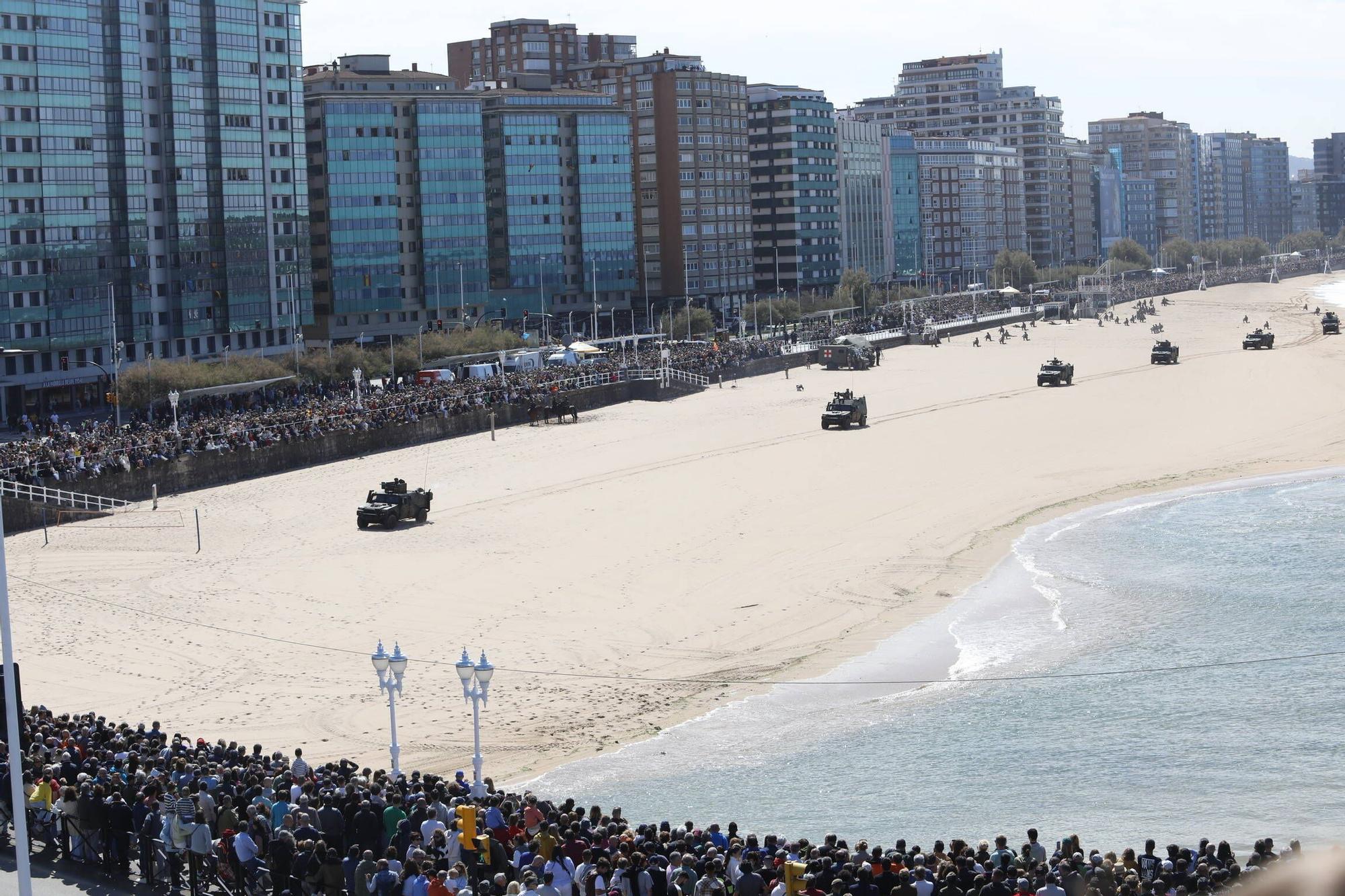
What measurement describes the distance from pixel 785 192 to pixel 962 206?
4412cm

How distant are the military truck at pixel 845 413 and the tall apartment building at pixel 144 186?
33927 mm

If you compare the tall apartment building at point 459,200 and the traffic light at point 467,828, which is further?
the tall apartment building at point 459,200

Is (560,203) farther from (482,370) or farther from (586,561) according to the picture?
(586,561)

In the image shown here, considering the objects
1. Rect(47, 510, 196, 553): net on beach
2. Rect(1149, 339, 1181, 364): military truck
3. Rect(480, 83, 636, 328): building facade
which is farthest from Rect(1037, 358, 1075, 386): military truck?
Rect(47, 510, 196, 553): net on beach

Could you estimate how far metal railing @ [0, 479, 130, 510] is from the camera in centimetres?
4584

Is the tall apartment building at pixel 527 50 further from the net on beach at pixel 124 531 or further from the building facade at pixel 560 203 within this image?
the net on beach at pixel 124 531

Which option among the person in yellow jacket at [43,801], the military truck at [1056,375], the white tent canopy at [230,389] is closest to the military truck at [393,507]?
the white tent canopy at [230,389]

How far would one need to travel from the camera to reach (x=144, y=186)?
84312 millimetres

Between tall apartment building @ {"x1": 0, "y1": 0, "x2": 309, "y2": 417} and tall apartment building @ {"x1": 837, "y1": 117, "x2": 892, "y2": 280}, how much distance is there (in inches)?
2940

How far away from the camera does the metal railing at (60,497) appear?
45844 mm

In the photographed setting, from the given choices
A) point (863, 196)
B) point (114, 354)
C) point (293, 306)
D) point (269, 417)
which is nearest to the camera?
point (269, 417)

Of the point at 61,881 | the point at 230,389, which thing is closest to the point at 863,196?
the point at 230,389

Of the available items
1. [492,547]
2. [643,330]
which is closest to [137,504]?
[492,547]

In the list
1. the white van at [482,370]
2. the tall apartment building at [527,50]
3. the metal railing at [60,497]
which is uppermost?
the tall apartment building at [527,50]
